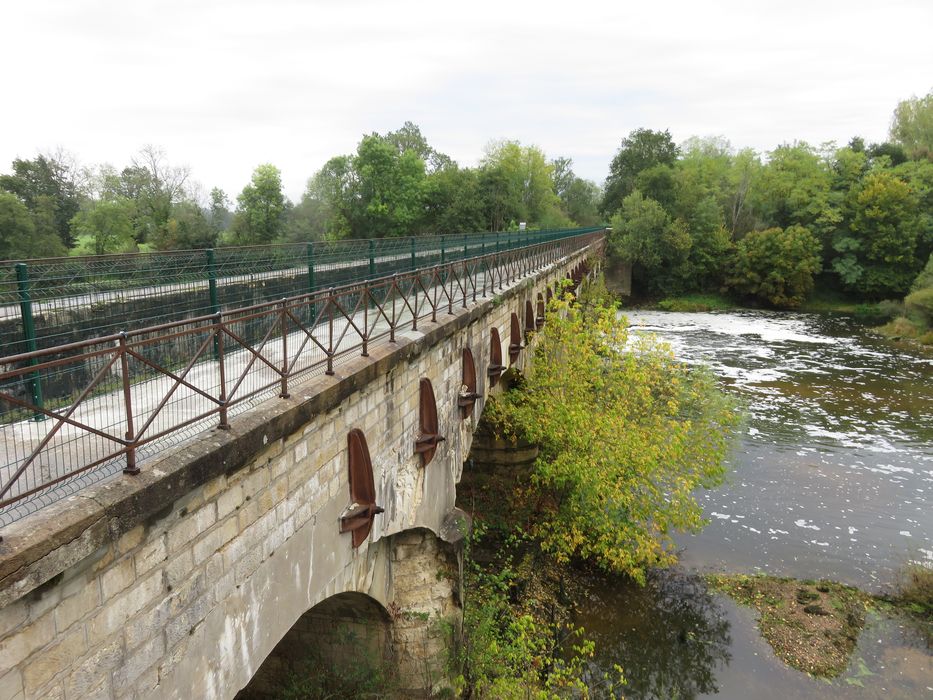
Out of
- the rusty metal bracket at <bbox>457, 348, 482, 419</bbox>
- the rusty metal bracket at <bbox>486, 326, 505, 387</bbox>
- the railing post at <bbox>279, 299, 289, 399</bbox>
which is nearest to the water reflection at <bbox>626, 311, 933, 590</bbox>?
the rusty metal bracket at <bbox>486, 326, 505, 387</bbox>

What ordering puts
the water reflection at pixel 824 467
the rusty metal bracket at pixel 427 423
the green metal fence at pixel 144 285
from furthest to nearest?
the water reflection at pixel 824 467 → the rusty metal bracket at pixel 427 423 → the green metal fence at pixel 144 285

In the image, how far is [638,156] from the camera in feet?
211

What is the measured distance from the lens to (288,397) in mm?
5242

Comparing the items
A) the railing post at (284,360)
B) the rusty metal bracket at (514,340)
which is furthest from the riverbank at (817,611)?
the railing post at (284,360)

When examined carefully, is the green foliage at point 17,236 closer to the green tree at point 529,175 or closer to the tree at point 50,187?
the tree at point 50,187

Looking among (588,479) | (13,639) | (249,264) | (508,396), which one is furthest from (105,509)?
(508,396)

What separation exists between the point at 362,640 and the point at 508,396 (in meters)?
6.60

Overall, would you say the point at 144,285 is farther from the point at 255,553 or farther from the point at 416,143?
the point at 416,143

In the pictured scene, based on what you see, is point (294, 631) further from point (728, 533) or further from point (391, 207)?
point (391, 207)

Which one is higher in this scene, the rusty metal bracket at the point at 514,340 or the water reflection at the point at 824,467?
the rusty metal bracket at the point at 514,340

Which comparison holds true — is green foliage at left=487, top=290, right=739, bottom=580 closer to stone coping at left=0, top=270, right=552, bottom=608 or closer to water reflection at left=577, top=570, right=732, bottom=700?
water reflection at left=577, top=570, right=732, bottom=700

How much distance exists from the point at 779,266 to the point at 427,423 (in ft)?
154

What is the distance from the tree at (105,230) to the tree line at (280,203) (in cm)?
6

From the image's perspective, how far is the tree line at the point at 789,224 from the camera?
47.8 m
